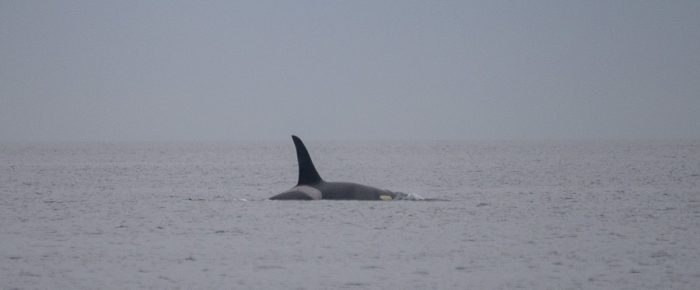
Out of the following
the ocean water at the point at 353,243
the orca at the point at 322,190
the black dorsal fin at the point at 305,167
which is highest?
the black dorsal fin at the point at 305,167

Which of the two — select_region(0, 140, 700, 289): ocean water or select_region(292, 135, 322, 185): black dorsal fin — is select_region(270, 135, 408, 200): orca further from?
select_region(0, 140, 700, 289): ocean water

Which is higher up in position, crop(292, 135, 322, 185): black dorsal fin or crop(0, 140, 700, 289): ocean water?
crop(292, 135, 322, 185): black dorsal fin

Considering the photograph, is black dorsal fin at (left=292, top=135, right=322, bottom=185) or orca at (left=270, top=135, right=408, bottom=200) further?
orca at (left=270, top=135, right=408, bottom=200)

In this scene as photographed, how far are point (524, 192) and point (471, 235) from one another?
15159 mm

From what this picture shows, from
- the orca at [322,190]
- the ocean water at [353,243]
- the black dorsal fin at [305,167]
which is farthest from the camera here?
the orca at [322,190]

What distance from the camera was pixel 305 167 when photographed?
27.2m

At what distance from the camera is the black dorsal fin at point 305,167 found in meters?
27.0

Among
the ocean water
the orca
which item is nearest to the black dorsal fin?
the orca

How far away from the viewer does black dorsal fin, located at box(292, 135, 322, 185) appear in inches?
1062

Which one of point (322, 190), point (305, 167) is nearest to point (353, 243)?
point (305, 167)

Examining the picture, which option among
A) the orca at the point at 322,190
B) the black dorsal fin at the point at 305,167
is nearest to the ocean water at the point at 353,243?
the orca at the point at 322,190

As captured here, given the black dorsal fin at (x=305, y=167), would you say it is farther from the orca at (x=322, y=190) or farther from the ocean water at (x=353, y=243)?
the ocean water at (x=353, y=243)

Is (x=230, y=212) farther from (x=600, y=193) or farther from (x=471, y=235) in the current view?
(x=600, y=193)

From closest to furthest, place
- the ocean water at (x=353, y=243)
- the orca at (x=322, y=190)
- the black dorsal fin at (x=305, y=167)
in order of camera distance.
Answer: the ocean water at (x=353, y=243) < the black dorsal fin at (x=305, y=167) < the orca at (x=322, y=190)
